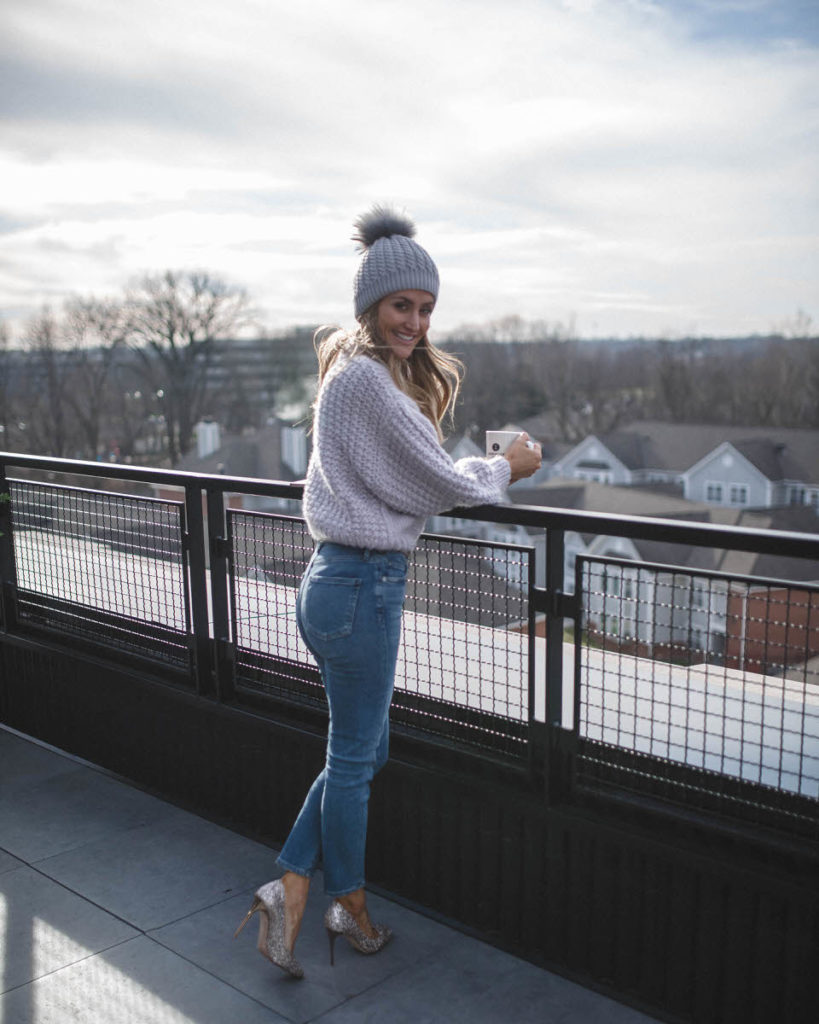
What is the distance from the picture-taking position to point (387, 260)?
2082mm

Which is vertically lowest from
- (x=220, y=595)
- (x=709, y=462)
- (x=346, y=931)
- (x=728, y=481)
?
(x=728, y=481)

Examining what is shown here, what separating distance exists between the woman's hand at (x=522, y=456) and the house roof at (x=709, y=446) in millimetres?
70608

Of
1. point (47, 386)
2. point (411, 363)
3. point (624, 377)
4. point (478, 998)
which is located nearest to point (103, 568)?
point (411, 363)

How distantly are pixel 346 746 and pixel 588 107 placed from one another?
11866 cm

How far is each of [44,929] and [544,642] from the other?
4.91 ft

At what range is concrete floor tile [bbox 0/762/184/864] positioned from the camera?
3.04m

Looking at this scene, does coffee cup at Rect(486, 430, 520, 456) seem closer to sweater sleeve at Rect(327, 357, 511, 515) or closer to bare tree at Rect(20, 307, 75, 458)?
sweater sleeve at Rect(327, 357, 511, 515)

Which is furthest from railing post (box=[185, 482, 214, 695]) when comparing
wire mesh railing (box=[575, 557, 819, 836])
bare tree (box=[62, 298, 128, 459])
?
bare tree (box=[62, 298, 128, 459])

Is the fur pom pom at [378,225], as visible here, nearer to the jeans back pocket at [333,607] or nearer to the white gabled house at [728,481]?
the jeans back pocket at [333,607]

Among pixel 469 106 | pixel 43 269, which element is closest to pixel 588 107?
pixel 469 106

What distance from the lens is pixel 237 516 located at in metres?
2.97

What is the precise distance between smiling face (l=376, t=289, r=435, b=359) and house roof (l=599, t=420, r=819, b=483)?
70870mm

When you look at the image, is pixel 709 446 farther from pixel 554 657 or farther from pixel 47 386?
pixel 554 657

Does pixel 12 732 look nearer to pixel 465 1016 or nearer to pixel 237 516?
pixel 237 516
